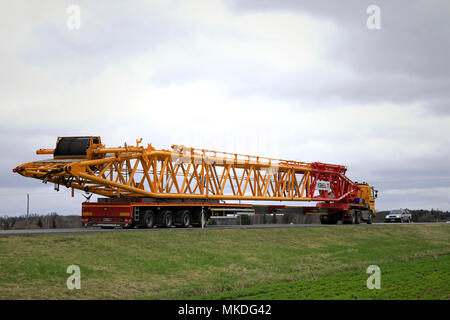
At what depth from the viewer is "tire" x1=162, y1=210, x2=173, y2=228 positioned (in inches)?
1235

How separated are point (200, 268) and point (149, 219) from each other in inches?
367

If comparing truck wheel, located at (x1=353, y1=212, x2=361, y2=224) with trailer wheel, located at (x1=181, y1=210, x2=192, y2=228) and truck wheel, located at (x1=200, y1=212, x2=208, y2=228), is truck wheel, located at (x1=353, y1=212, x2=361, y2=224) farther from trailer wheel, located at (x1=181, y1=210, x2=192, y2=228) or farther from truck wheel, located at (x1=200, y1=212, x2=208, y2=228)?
trailer wheel, located at (x1=181, y1=210, x2=192, y2=228)

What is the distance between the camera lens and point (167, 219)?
→ 31609 millimetres

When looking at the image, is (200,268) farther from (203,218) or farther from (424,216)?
(424,216)

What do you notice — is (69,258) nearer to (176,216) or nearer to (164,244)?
(164,244)

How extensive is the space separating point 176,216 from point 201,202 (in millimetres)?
2406

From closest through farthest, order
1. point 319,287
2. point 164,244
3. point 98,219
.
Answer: point 319,287 → point 164,244 → point 98,219

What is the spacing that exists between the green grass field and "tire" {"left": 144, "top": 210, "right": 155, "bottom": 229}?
3.57m

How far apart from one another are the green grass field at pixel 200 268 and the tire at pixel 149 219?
11.7 feet

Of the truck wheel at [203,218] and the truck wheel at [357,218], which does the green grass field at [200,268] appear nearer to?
the truck wheel at [203,218]

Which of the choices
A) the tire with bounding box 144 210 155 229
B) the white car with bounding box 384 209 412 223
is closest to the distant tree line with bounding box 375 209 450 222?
the white car with bounding box 384 209 412 223

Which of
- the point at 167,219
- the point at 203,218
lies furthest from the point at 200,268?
the point at 203,218
